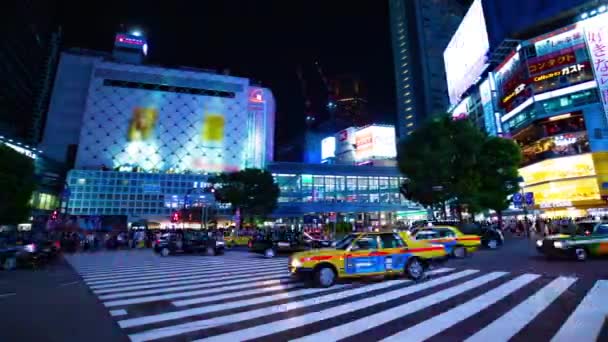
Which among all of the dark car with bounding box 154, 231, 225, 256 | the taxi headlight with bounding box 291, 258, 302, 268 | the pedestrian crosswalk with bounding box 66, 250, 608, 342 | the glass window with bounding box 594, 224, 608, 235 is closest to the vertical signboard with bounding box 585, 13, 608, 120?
the glass window with bounding box 594, 224, 608, 235

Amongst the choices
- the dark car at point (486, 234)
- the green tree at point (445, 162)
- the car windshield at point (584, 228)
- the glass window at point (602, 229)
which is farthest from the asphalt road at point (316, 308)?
the green tree at point (445, 162)

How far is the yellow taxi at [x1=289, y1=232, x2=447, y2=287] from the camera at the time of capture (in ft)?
29.3

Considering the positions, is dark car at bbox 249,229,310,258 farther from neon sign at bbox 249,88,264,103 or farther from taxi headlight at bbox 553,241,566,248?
neon sign at bbox 249,88,264,103

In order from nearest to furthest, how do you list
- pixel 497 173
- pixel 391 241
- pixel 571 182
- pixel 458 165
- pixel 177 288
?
1. pixel 177 288
2. pixel 391 241
3. pixel 458 165
4. pixel 497 173
5. pixel 571 182

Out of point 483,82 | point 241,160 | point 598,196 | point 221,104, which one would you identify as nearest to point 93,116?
point 221,104

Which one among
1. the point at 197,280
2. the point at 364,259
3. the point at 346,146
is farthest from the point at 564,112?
the point at 197,280

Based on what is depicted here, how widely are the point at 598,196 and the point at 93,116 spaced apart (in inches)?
4017

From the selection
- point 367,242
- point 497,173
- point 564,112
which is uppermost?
point 564,112

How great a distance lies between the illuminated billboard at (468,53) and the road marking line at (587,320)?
6668 cm

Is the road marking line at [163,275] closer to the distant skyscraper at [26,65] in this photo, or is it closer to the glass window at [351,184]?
the glass window at [351,184]

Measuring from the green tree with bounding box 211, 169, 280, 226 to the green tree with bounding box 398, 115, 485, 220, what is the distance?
24003 mm

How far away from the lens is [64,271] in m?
13.9

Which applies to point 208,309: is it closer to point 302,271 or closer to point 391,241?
point 302,271

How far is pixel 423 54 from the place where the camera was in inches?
4781
